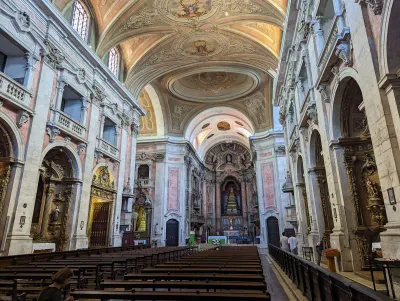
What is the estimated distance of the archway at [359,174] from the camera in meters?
6.34

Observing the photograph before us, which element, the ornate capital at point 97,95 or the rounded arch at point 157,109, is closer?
the ornate capital at point 97,95

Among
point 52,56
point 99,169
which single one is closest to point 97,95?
point 52,56

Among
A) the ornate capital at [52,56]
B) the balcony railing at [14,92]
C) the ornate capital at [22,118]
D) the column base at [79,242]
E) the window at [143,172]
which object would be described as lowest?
the column base at [79,242]

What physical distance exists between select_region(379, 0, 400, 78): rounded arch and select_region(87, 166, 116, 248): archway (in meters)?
11.4

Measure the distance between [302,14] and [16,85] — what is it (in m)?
9.32

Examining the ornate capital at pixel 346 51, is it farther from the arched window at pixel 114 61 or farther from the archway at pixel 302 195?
the arched window at pixel 114 61

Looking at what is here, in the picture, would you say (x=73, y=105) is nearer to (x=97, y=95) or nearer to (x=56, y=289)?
(x=97, y=95)

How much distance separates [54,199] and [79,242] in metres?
1.94

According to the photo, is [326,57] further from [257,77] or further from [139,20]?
[257,77]

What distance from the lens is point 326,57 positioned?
6891 mm

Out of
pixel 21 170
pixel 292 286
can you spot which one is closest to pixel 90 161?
pixel 21 170

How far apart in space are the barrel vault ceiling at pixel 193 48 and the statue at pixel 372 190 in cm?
852

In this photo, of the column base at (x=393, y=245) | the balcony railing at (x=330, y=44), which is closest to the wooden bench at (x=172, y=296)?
the column base at (x=393, y=245)

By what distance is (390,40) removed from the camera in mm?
4426
